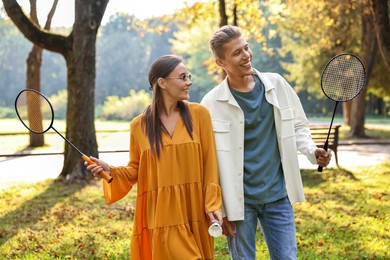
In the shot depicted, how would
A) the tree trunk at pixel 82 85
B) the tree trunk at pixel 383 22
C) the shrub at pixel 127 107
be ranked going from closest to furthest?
the tree trunk at pixel 383 22 → the tree trunk at pixel 82 85 → the shrub at pixel 127 107

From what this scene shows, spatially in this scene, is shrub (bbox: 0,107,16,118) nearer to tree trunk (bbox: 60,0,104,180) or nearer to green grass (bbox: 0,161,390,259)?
green grass (bbox: 0,161,390,259)

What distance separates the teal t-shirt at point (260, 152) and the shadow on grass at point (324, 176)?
813 cm

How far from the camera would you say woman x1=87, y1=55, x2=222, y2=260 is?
11.2 ft

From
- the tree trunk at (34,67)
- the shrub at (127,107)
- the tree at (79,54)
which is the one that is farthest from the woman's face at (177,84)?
the shrub at (127,107)

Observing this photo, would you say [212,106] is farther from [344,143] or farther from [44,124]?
[344,143]

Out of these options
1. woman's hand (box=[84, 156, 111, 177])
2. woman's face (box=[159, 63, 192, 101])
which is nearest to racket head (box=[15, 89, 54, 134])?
woman's hand (box=[84, 156, 111, 177])

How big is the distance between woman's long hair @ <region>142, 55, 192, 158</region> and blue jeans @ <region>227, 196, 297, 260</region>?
643mm

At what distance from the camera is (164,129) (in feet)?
11.5

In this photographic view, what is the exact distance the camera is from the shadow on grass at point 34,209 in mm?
7677

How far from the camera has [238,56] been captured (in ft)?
11.4

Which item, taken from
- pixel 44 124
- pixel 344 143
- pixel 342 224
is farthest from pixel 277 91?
pixel 344 143

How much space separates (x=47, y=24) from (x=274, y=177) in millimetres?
16655

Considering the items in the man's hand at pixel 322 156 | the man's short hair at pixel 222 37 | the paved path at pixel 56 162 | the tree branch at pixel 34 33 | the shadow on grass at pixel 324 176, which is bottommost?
the paved path at pixel 56 162

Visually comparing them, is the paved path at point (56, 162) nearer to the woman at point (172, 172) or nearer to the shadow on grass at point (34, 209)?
the shadow on grass at point (34, 209)
